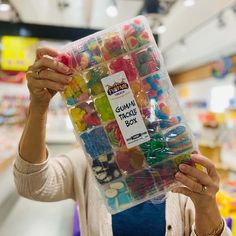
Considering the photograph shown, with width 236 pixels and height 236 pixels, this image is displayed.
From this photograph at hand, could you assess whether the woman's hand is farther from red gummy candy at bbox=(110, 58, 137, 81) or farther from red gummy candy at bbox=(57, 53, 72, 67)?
red gummy candy at bbox=(57, 53, 72, 67)

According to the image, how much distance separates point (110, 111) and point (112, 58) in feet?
0.46

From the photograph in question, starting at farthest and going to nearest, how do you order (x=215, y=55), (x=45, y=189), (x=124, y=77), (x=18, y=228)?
1. (x=215, y=55)
2. (x=18, y=228)
3. (x=45, y=189)
4. (x=124, y=77)

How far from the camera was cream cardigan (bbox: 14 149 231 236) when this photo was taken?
3.17 ft

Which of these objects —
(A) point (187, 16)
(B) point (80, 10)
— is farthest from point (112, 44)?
(A) point (187, 16)

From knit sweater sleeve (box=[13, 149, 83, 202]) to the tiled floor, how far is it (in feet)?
4.35

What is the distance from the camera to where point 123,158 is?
796 millimetres

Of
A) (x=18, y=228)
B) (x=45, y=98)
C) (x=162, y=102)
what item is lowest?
(x=18, y=228)

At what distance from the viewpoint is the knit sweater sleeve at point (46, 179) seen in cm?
95

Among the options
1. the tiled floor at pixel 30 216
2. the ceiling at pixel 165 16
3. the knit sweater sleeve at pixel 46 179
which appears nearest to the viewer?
the knit sweater sleeve at pixel 46 179

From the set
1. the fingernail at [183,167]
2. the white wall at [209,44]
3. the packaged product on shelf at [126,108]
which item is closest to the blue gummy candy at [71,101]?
the packaged product on shelf at [126,108]

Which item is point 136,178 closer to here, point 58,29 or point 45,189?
point 45,189

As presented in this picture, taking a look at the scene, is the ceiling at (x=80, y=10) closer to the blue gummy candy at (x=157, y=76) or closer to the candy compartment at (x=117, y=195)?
the blue gummy candy at (x=157, y=76)

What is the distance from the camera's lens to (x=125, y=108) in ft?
2.55

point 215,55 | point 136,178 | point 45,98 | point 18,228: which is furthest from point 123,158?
point 215,55
